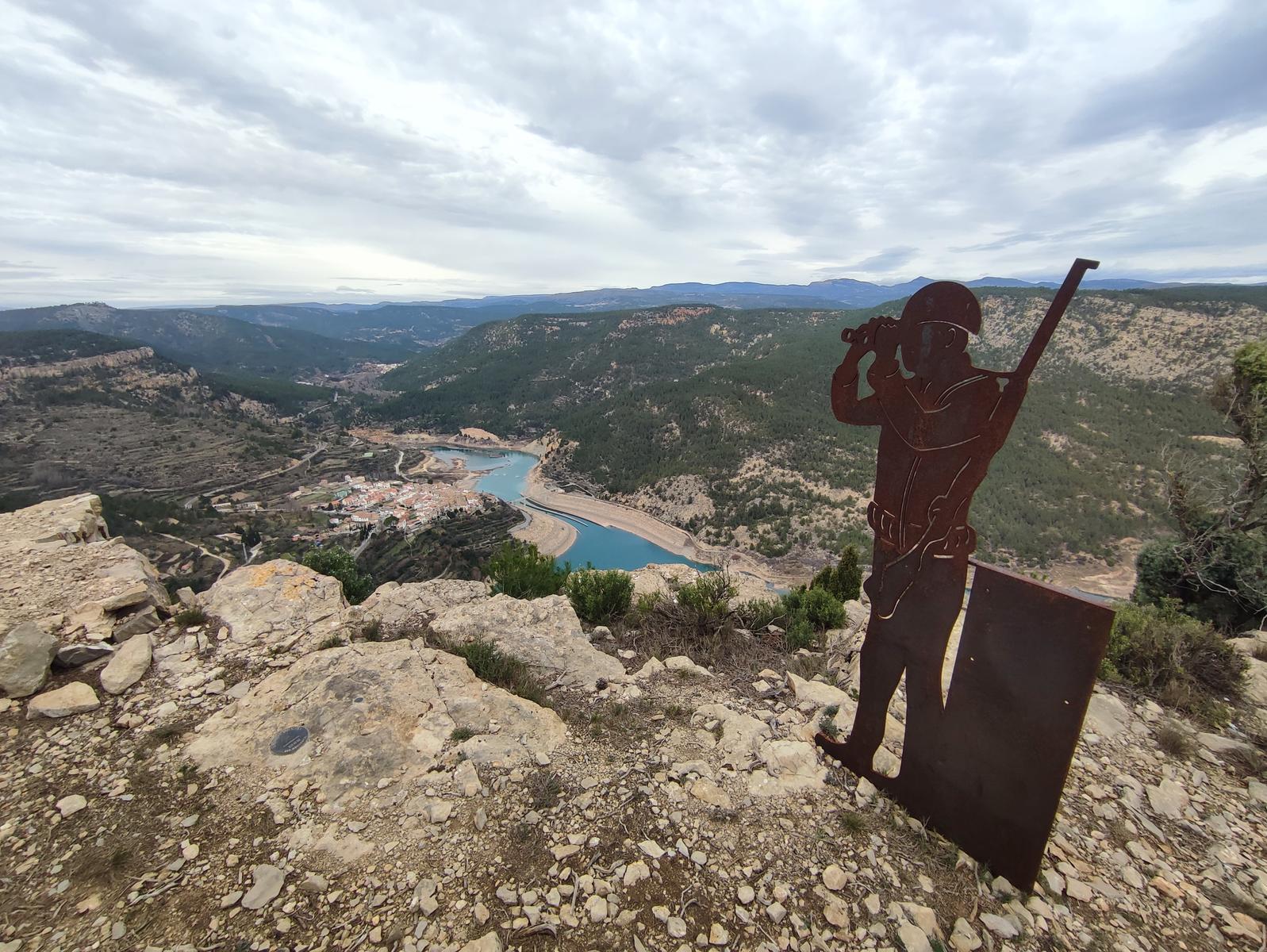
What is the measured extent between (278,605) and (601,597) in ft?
16.2

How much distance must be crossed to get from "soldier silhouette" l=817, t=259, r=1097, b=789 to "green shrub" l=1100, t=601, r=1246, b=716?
13.5 ft

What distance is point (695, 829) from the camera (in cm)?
426

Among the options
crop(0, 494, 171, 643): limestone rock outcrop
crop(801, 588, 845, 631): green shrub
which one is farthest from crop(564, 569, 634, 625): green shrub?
crop(0, 494, 171, 643): limestone rock outcrop

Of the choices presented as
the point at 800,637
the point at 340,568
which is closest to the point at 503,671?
the point at 800,637

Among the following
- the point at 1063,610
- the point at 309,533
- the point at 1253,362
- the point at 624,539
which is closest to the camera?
the point at 1063,610

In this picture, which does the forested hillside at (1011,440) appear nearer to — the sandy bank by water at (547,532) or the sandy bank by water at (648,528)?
the sandy bank by water at (648,528)

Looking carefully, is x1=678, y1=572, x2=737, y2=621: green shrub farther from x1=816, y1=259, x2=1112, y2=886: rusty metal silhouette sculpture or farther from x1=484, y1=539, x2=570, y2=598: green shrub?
x1=816, y1=259, x2=1112, y2=886: rusty metal silhouette sculpture

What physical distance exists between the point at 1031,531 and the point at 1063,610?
45612 millimetres

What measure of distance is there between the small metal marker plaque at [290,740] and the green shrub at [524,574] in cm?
504

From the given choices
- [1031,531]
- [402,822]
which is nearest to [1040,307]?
[1031,531]

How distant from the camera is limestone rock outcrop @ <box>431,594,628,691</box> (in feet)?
22.5

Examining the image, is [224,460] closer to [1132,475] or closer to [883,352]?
[883,352]

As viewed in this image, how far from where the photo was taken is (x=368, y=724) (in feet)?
17.1

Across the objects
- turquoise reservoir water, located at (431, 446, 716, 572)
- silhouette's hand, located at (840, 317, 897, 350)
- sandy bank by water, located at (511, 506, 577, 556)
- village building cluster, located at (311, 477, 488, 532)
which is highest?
silhouette's hand, located at (840, 317, 897, 350)
